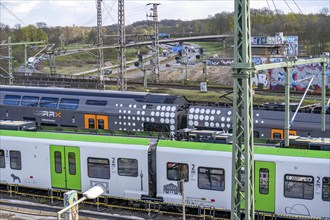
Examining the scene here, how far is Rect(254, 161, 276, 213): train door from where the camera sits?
18.8 meters

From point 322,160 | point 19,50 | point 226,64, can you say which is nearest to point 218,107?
point 322,160

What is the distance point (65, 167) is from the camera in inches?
896

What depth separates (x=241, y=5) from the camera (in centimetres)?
1189

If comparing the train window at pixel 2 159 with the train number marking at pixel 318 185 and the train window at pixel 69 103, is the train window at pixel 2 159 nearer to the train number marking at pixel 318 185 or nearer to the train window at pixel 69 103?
the train window at pixel 69 103

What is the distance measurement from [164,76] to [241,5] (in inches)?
2682

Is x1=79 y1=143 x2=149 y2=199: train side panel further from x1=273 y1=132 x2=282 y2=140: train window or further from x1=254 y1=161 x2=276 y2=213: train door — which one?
x1=273 y1=132 x2=282 y2=140: train window

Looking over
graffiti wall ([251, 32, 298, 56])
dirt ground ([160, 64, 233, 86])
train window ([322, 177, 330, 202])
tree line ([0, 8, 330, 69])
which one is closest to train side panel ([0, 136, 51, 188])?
train window ([322, 177, 330, 202])

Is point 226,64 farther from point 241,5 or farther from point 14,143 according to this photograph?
point 241,5

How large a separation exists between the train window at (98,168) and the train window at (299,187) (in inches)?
303

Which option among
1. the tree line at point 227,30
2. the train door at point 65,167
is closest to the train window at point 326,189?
the train door at point 65,167

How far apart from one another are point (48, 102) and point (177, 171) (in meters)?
17.1

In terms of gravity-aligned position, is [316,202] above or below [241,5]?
below

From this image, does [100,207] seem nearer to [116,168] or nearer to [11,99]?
[116,168]

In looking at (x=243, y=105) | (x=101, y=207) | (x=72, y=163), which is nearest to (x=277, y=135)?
(x=101, y=207)
